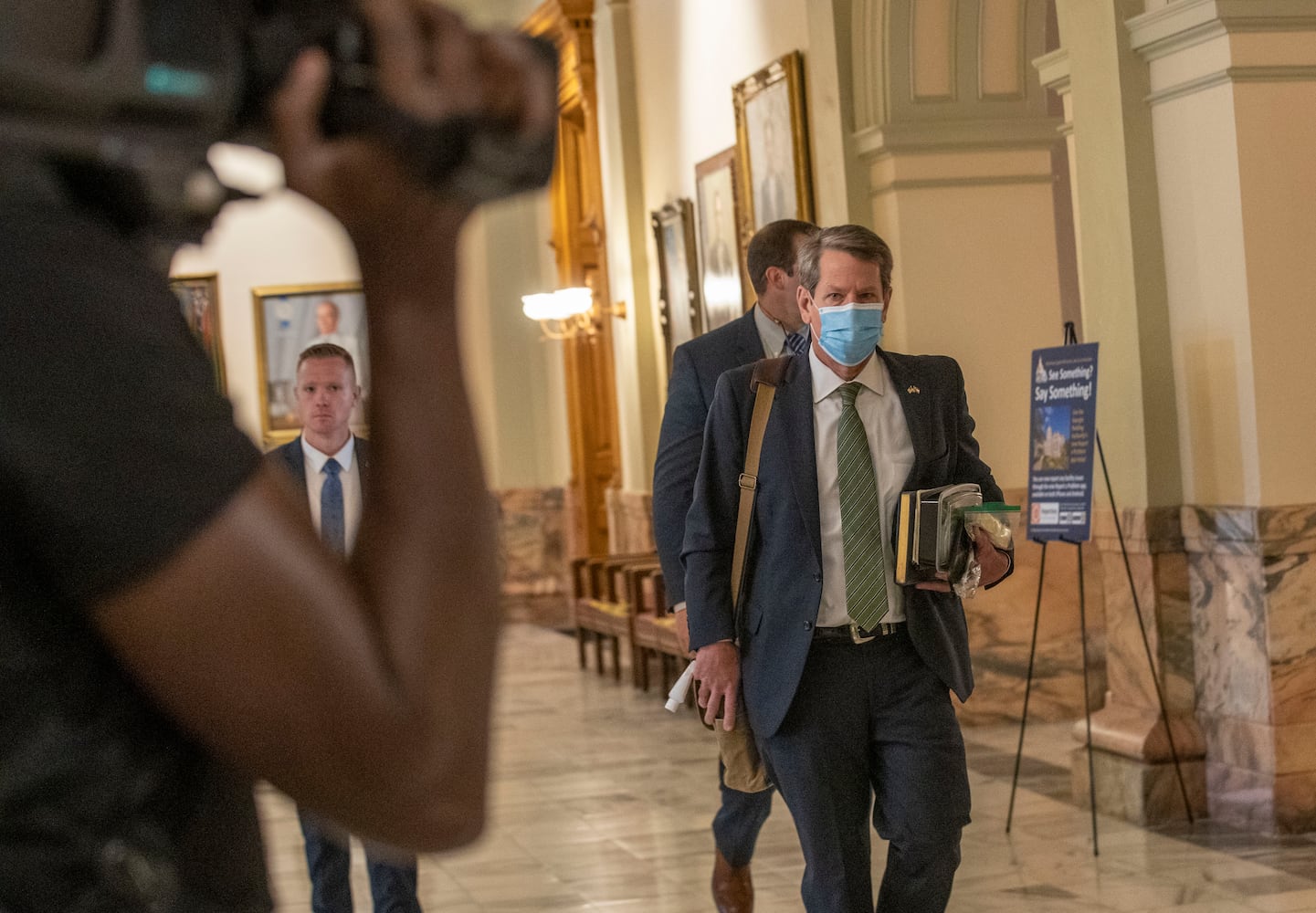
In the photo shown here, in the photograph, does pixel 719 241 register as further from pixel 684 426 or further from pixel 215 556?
pixel 215 556

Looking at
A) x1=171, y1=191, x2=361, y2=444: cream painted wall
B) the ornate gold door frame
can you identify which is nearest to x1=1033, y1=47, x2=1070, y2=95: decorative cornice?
the ornate gold door frame

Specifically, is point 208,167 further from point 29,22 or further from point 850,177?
point 850,177

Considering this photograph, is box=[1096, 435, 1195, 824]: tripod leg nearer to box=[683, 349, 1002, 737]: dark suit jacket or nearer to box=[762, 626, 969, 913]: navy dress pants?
box=[683, 349, 1002, 737]: dark suit jacket

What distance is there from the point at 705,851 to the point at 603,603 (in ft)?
21.2

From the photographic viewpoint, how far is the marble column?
24.5 feet

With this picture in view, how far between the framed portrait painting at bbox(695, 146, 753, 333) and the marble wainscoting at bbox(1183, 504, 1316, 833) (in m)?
5.44

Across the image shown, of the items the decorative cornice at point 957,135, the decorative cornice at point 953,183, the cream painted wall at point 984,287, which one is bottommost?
the cream painted wall at point 984,287

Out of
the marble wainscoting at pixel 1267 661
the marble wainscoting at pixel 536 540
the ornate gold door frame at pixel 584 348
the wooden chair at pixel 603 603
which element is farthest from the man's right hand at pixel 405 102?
the marble wainscoting at pixel 536 540

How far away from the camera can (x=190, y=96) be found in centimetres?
101

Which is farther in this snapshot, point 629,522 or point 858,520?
point 629,522

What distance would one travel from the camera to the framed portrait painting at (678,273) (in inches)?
542

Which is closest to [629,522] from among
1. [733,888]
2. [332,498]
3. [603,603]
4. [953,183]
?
[603,603]

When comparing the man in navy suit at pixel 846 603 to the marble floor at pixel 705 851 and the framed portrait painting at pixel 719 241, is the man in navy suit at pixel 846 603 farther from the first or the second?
the framed portrait painting at pixel 719 241

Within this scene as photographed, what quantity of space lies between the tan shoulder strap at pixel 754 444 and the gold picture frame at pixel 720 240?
7259mm
